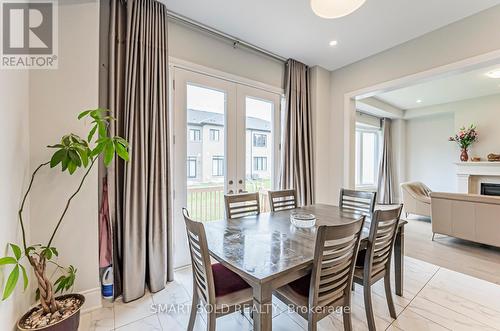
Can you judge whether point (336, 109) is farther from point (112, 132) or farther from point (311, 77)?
point (112, 132)

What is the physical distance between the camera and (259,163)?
3.44 m

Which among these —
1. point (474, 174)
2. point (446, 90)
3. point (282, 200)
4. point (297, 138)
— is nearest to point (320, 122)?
point (297, 138)

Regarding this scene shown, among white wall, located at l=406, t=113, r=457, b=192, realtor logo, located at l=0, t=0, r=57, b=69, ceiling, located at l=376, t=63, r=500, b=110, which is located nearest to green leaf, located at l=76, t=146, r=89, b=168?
realtor logo, located at l=0, t=0, r=57, b=69

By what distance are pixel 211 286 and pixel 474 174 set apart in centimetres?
673

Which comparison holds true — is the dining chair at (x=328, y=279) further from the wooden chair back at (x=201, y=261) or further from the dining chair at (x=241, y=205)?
the dining chair at (x=241, y=205)

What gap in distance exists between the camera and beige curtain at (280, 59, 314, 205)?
3.58 m

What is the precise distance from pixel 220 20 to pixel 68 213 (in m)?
2.48

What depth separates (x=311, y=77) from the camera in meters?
3.90

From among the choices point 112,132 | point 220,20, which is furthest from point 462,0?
point 112,132

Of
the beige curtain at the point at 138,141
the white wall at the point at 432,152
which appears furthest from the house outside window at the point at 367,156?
the beige curtain at the point at 138,141

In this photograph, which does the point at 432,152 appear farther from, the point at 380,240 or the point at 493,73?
the point at 380,240

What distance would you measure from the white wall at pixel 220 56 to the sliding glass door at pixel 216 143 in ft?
0.61

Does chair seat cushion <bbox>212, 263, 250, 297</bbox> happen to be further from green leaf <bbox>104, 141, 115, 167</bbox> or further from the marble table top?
green leaf <bbox>104, 141, 115, 167</bbox>

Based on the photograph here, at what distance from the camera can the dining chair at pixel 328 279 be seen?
1.29 metres
